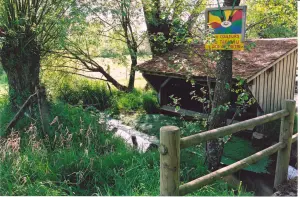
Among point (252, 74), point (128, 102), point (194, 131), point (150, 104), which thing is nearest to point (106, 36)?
point (128, 102)

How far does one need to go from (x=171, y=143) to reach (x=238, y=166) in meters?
1.06

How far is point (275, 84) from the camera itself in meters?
8.33

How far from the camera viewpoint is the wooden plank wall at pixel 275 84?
301 inches

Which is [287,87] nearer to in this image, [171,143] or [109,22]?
[109,22]

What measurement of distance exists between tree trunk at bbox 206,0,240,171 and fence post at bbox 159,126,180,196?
92.7 inches

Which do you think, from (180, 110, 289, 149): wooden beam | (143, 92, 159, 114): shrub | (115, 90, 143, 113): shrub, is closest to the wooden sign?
(180, 110, 289, 149): wooden beam

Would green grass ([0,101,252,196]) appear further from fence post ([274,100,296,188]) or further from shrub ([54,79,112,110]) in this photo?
shrub ([54,79,112,110])

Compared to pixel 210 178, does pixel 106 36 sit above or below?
above

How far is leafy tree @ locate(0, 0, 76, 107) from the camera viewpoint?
620cm

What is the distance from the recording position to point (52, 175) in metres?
3.79

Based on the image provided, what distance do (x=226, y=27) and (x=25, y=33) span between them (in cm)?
415

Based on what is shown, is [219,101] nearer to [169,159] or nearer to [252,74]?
[252,74]

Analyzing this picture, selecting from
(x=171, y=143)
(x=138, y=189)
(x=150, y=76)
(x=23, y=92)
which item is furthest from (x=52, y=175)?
(x=150, y=76)

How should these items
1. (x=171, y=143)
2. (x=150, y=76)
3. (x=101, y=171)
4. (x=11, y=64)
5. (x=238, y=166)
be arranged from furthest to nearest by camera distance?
(x=150, y=76) < (x=11, y=64) < (x=101, y=171) < (x=238, y=166) < (x=171, y=143)
